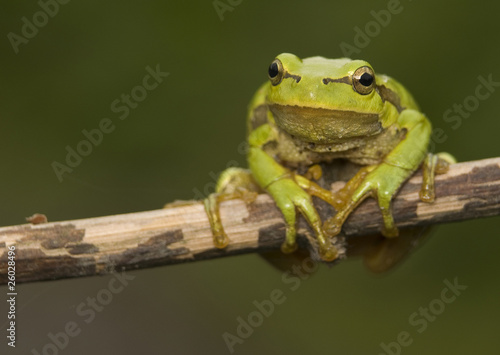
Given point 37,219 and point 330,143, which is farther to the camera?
point 330,143

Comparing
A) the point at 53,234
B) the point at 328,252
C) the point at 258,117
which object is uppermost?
the point at 258,117

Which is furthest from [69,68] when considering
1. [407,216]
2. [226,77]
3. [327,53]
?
[407,216]

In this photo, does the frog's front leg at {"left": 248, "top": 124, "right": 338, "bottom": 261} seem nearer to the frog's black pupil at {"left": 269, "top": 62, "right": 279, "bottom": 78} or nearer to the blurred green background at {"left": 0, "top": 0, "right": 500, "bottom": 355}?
the frog's black pupil at {"left": 269, "top": 62, "right": 279, "bottom": 78}

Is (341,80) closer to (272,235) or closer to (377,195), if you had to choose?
(377,195)

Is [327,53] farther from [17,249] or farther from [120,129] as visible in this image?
[17,249]

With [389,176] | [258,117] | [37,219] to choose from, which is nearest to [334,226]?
[389,176]

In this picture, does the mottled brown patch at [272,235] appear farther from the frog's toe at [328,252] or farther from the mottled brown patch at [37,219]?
the mottled brown patch at [37,219]
